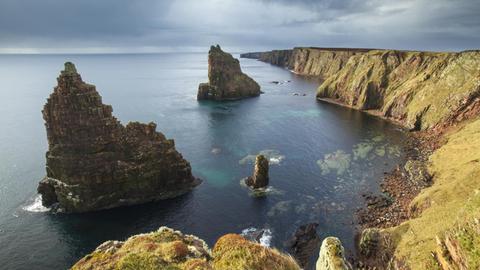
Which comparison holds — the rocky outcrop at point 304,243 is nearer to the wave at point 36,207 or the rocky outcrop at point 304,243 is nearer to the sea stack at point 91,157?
the sea stack at point 91,157

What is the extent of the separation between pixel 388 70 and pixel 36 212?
165 metres

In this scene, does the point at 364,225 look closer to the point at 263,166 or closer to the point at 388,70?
the point at 263,166

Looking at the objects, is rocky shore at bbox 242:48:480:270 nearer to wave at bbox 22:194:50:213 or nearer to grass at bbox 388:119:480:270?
grass at bbox 388:119:480:270

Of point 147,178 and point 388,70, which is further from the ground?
point 388,70

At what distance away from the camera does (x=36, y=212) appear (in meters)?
75.8

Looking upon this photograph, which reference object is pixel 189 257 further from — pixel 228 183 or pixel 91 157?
pixel 228 183

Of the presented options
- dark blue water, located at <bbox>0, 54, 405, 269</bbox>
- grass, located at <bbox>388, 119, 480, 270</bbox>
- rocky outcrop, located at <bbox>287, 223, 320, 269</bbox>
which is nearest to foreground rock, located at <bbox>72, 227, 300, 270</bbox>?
grass, located at <bbox>388, 119, 480, 270</bbox>

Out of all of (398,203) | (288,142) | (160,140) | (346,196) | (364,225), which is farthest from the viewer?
(288,142)

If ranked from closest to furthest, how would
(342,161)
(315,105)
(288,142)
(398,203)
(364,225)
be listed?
1. (364,225)
2. (398,203)
3. (342,161)
4. (288,142)
5. (315,105)

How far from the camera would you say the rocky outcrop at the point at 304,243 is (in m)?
58.8

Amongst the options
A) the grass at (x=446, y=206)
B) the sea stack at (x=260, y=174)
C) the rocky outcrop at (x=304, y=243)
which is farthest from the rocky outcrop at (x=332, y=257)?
the sea stack at (x=260, y=174)

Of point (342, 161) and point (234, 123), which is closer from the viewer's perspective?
point (342, 161)

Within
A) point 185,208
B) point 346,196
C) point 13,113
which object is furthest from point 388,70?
point 13,113

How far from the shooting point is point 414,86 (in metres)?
149
